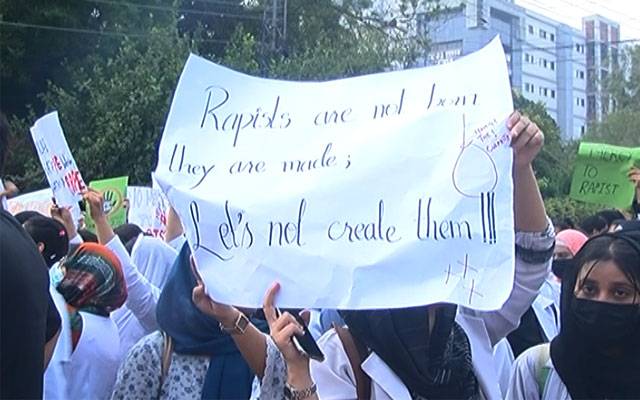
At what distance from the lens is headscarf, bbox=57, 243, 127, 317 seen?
3674mm

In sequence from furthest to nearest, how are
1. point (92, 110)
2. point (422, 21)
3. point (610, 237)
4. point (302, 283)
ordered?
1. point (422, 21)
2. point (92, 110)
3. point (610, 237)
4. point (302, 283)

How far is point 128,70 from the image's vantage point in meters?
16.8

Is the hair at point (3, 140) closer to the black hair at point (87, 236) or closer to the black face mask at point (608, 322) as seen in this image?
the black face mask at point (608, 322)

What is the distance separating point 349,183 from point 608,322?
0.80 meters

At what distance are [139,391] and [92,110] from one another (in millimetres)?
14184

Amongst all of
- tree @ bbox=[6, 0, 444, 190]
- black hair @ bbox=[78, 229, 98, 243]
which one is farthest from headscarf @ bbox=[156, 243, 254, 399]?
tree @ bbox=[6, 0, 444, 190]

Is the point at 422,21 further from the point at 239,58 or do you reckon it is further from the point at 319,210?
the point at 319,210

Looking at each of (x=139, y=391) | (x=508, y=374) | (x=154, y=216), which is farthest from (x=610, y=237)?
(x=154, y=216)

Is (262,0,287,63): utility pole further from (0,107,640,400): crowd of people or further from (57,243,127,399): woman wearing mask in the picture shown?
(0,107,640,400): crowd of people

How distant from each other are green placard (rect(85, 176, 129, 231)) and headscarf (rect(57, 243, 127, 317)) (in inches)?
160

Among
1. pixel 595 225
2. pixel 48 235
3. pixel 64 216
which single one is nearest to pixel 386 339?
pixel 48 235

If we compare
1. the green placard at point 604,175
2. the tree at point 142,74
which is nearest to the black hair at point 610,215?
the green placard at point 604,175

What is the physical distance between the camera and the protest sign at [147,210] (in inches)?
304

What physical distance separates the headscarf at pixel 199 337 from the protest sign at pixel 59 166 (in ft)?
7.41
